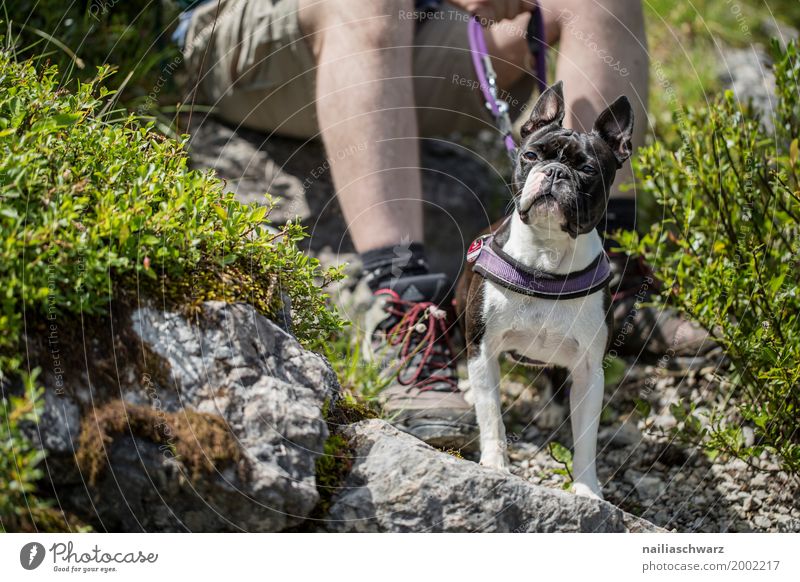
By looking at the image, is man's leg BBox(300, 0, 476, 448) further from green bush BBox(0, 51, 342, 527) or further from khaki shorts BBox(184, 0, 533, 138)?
green bush BBox(0, 51, 342, 527)

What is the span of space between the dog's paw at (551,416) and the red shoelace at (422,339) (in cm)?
64

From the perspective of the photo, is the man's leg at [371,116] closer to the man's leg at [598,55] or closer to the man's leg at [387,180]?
the man's leg at [387,180]

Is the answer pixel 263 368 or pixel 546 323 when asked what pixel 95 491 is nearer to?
pixel 263 368

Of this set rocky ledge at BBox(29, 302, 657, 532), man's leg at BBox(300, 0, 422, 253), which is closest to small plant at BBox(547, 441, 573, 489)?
rocky ledge at BBox(29, 302, 657, 532)

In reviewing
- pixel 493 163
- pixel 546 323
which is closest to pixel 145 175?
pixel 546 323

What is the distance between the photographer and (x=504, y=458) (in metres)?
2.86

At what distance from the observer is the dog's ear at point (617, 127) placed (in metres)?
2.67

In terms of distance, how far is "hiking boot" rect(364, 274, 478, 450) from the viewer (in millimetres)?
3178

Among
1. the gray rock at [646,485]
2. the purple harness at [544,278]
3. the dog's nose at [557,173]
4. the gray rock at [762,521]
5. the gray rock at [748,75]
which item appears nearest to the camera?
the dog's nose at [557,173]

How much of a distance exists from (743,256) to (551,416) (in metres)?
1.18

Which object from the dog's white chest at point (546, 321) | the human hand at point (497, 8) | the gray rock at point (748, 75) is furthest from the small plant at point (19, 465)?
the gray rock at point (748, 75)

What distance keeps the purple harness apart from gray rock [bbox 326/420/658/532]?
0.67 m

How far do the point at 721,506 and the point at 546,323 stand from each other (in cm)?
121

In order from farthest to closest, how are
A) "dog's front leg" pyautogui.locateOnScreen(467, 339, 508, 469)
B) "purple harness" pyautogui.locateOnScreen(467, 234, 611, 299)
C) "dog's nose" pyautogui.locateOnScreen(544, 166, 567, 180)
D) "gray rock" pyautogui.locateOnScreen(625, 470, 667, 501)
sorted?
1. "gray rock" pyautogui.locateOnScreen(625, 470, 667, 501)
2. "dog's front leg" pyautogui.locateOnScreen(467, 339, 508, 469)
3. "purple harness" pyautogui.locateOnScreen(467, 234, 611, 299)
4. "dog's nose" pyautogui.locateOnScreen(544, 166, 567, 180)
